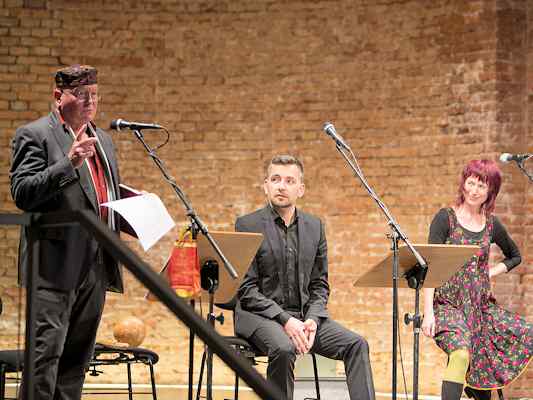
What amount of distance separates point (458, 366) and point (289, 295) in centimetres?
100

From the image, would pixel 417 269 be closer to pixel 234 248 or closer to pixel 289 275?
pixel 289 275

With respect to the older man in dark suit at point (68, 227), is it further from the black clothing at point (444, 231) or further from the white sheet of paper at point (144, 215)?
the black clothing at point (444, 231)

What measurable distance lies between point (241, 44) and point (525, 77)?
2.42 meters

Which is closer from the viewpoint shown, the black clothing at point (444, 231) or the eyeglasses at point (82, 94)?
the eyeglasses at point (82, 94)

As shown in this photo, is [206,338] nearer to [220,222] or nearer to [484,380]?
[484,380]

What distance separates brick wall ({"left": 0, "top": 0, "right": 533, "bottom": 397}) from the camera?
7449 millimetres

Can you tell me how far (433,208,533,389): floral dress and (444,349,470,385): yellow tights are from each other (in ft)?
1.11

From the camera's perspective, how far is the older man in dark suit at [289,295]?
463 cm

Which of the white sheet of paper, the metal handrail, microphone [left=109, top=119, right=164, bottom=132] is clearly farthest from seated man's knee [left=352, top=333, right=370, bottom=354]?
the metal handrail

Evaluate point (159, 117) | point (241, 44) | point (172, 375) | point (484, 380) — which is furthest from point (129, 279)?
point (484, 380)

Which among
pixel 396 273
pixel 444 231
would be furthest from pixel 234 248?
pixel 444 231

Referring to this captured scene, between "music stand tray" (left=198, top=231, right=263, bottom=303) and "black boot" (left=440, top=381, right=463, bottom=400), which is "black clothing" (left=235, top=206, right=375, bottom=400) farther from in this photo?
"black boot" (left=440, top=381, right=463, bottom=400)

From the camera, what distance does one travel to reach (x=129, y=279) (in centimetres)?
775

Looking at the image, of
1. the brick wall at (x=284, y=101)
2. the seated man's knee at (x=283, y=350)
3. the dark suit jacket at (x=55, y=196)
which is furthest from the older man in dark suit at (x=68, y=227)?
the brick wall at (x=284, y=101)
